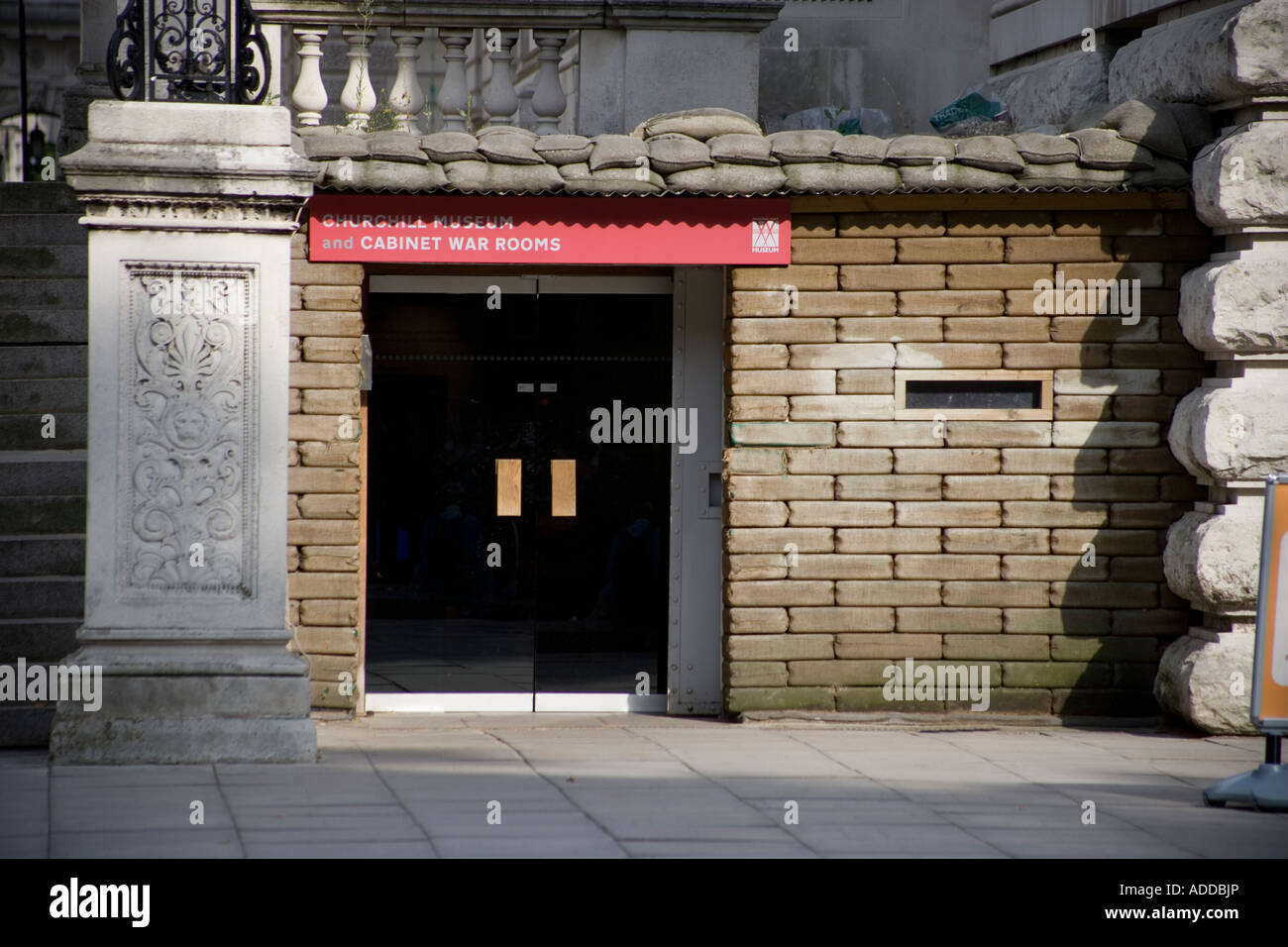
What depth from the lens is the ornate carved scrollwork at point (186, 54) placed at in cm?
738

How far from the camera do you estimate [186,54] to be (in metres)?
7.37

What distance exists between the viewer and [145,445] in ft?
23.8

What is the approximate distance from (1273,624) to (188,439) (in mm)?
5012

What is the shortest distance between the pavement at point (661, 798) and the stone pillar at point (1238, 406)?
405 mm

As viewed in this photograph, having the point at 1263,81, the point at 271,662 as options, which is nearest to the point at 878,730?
the point at 271,662

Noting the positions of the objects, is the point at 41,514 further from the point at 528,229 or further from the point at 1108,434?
the point at 1108,434

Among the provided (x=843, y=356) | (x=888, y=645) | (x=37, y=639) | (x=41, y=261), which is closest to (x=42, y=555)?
(x=37, y=639)

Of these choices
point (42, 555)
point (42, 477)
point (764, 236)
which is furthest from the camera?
point (764, 236)

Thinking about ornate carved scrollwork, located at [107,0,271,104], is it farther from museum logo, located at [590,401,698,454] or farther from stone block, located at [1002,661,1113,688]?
stone block, located at [1002,661,1113,688]

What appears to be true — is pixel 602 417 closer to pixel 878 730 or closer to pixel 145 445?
pixel 878 730

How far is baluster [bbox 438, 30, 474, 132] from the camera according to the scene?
372 inches

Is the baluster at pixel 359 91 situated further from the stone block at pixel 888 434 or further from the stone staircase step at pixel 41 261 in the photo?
the stone block at pixel 888 434

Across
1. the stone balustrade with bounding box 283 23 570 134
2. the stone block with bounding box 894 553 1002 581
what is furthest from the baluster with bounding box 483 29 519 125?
the stone block with bounding box 894 553 1002 581

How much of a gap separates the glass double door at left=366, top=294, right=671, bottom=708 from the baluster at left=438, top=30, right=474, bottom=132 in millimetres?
1066
